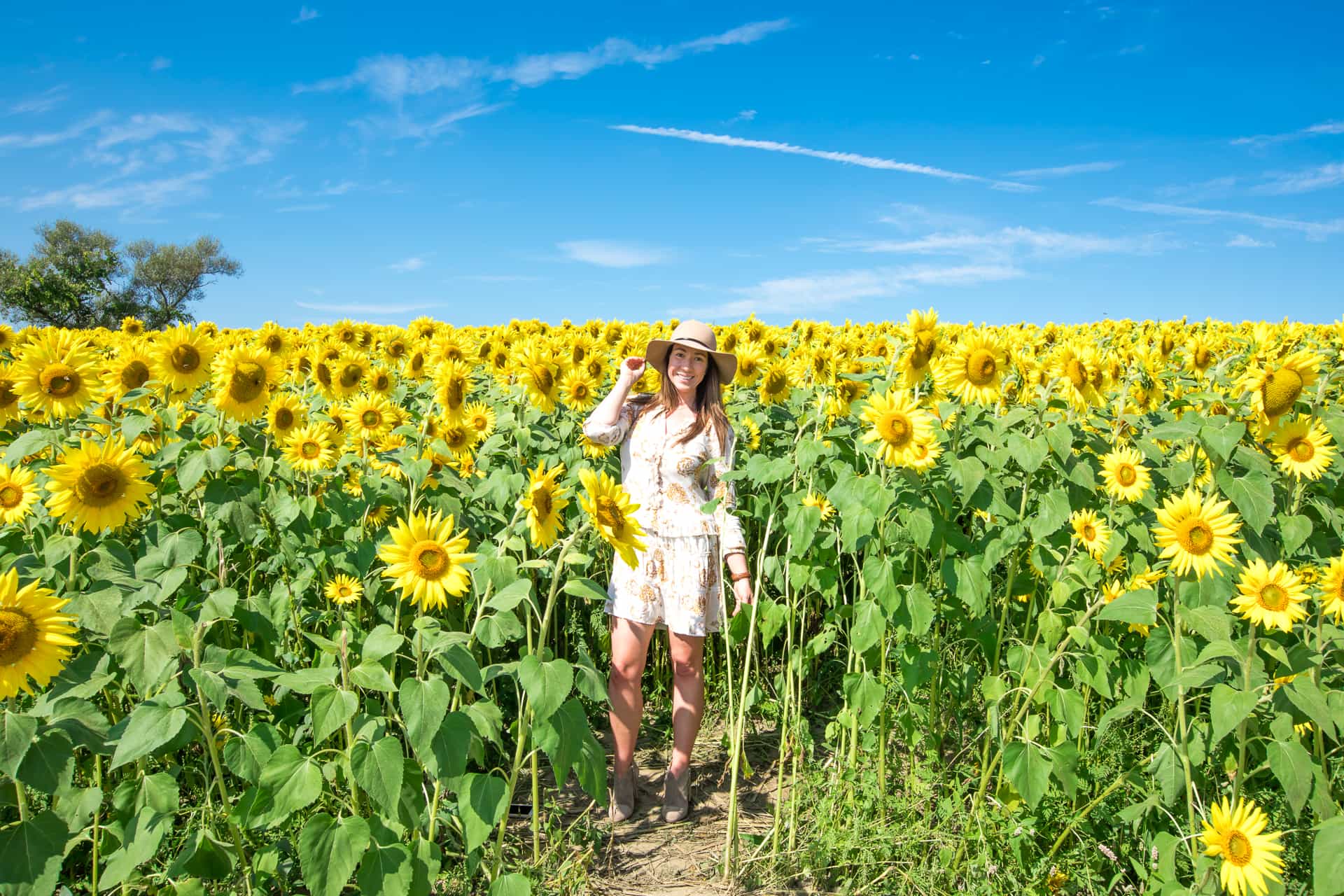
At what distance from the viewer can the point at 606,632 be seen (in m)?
4.51

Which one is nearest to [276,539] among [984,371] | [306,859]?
[306,859]

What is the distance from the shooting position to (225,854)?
2686 millimetres

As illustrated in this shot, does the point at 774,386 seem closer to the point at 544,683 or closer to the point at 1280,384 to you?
the point at 1280,384

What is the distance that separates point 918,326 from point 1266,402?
129 centimetres

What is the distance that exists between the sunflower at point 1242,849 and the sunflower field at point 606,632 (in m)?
0.01

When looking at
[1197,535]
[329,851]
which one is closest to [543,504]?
[329,851]

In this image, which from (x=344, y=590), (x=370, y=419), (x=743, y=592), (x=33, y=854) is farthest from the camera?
(x=370, y=419)

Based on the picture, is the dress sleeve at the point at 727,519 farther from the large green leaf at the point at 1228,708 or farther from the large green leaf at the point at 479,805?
the large green leaf at the point at 1228,708

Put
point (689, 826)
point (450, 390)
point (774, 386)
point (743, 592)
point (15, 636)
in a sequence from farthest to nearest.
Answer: point (774, 386) → point (450, 390) → point (689, 826) → point (743, 592) → point (15, 636)

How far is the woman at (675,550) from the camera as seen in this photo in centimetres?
378

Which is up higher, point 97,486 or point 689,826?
point 97,486

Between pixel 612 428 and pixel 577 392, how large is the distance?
3.94ft

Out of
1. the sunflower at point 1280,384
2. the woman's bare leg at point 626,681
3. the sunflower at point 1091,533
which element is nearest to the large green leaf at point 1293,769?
the sunflower at point 1091,533

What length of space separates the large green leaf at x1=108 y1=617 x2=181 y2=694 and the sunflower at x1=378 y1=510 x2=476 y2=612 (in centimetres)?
67
